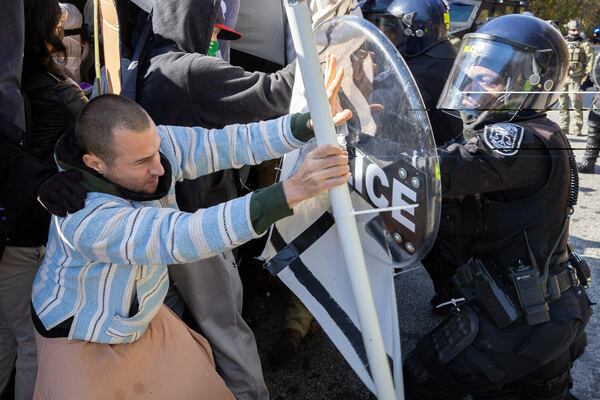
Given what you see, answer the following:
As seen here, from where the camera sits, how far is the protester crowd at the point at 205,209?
1.41 metres

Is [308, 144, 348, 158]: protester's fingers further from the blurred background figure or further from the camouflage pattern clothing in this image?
the blurred background figure

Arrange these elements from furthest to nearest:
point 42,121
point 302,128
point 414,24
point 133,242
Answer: point 414,24
point 42,121
point 302,128
point 133,242

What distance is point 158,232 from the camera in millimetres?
1293

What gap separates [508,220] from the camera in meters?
1.90

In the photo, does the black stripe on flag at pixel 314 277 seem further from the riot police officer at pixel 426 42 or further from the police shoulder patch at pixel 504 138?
the riot police officer at pixel 426 42

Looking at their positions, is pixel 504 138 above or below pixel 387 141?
below

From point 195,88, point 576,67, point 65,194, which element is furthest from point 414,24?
point 65,194

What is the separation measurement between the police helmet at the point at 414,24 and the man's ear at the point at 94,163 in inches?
92.5

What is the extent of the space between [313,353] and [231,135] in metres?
1.60

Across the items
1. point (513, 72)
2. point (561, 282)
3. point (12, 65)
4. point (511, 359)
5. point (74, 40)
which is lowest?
point (511, 359)

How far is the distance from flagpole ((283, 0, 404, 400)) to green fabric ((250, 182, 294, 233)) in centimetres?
14

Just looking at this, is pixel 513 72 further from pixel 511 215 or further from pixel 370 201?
pixel 370 201

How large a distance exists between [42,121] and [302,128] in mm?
1118

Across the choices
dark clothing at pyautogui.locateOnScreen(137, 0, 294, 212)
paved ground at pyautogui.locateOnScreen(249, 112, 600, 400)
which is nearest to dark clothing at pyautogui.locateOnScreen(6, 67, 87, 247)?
dark clothing at pyautogui.locateOnScreen(137, 0, 294, 212)
